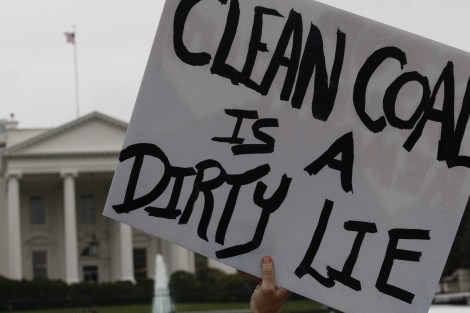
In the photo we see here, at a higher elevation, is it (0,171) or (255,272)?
(0,171)

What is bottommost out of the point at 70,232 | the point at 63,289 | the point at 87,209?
the point at 63,289

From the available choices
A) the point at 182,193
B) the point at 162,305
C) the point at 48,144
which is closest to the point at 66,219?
the point at 48,144

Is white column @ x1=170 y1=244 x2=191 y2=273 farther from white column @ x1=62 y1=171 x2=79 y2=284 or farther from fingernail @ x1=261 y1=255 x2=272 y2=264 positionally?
fingernail @ x1=261 y1=255 x2=272 y2=264

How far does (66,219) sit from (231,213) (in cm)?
7009

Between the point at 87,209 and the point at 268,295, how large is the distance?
2963 inches

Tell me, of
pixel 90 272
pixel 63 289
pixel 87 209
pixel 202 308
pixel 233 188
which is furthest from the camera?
pixel 87 209

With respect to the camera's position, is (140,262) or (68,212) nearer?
(68,212)

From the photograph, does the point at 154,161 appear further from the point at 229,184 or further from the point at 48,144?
the point at 48,144

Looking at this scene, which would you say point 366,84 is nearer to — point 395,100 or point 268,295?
point 395,100

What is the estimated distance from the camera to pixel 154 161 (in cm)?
309

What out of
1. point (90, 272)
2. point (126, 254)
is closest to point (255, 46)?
point (126, 254)

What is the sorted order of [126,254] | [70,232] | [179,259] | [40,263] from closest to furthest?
[70,232], [126,254], [179,259], [40,263]

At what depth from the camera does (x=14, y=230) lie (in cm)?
7312

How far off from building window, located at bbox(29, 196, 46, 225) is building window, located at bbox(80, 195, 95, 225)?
2.29m
